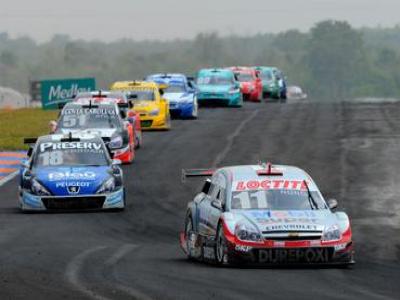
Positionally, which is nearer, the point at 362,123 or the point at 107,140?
the point at 107,140

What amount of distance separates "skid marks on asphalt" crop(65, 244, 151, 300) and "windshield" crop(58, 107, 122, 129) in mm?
13701

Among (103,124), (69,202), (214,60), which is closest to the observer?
(69,202)

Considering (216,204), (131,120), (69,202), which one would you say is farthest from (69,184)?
(131,120)

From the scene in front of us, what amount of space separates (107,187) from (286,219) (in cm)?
885

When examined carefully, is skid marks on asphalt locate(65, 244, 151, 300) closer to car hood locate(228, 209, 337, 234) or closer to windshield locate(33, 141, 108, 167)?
car hood locate(228, 209, 337, 234)

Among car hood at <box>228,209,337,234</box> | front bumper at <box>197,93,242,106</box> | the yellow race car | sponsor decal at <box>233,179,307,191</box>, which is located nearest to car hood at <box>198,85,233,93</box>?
front bumper at <box>197,93,242,106</box>

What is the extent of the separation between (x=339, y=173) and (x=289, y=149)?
5367 millimetres

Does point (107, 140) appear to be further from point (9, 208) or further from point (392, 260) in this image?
point (392, 260)

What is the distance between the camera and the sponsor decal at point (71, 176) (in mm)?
26594

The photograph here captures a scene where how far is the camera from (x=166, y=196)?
1155 inches

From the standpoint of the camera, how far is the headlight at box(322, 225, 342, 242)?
18.0 metres

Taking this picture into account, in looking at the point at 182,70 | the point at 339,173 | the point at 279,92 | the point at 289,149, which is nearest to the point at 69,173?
the point at 339,173

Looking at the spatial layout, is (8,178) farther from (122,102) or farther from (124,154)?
(122,102)

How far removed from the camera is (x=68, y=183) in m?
26.5
